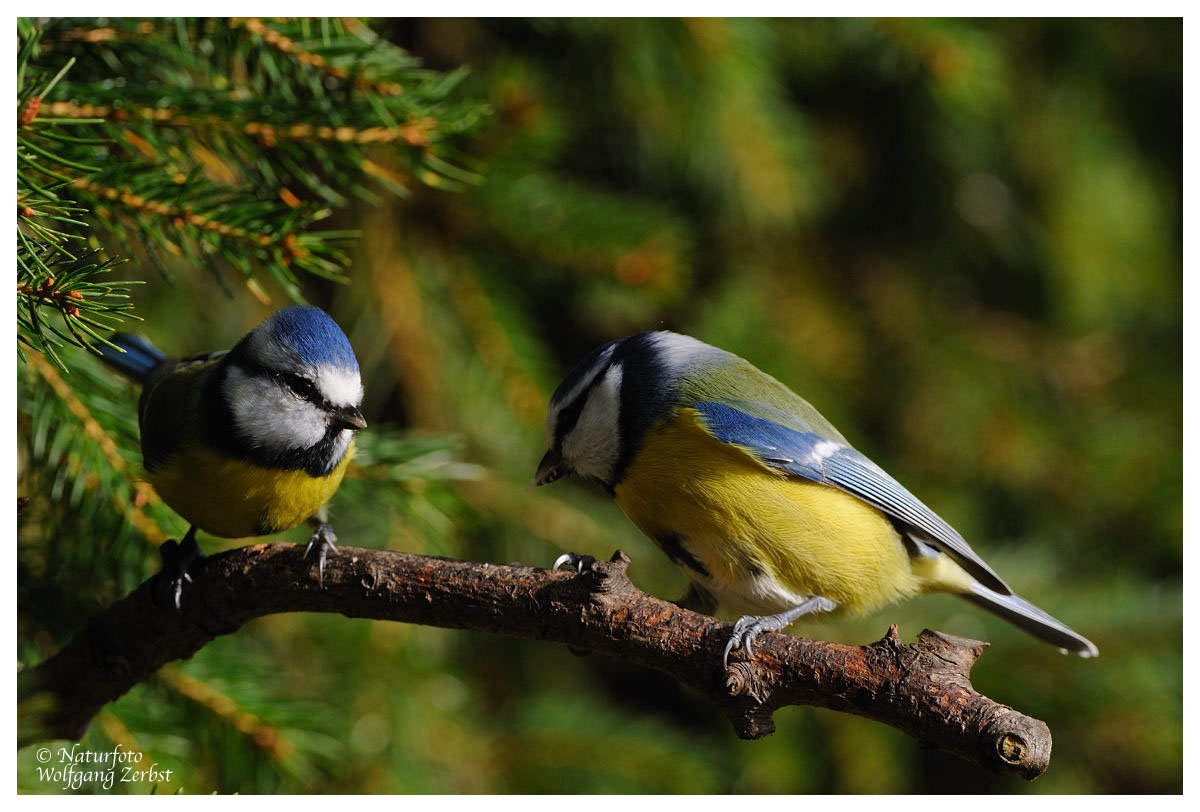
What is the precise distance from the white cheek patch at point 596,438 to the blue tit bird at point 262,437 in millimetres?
189

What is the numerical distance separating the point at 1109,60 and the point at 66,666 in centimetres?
164

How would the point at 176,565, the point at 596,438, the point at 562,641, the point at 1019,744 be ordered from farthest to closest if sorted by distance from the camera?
the point at 596,438 < the point at 176,565 < the point at 562,641 < the point at 1019,744

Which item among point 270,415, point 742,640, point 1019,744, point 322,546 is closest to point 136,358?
point 270,415

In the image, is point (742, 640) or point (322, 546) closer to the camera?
point (742, 640)

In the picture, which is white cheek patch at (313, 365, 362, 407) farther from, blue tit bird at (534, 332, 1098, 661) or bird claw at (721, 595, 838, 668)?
bird claw at (721, 595, 838, 668)

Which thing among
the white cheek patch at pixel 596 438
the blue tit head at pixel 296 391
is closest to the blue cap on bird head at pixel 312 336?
the blue tit head at pixel 296 391

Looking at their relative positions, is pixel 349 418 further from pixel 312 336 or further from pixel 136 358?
pixel 136 358

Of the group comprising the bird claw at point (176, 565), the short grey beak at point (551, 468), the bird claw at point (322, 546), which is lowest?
the bird claw at point (176, 565)

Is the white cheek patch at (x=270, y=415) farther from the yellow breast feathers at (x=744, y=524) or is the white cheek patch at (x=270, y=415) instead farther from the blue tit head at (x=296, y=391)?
the yellow breast feathers at (x=744, y=524)

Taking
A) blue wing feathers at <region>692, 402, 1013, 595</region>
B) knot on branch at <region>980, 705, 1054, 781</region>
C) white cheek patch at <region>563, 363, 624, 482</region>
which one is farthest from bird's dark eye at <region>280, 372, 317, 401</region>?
knot on branch at <region>980, 705, 1054, 781</region>

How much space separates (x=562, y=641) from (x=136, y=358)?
55 cm

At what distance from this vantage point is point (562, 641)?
2.28 ft

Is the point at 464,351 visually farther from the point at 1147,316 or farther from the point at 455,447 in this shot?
the point at 1147,316

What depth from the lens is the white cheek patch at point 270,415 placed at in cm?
87
